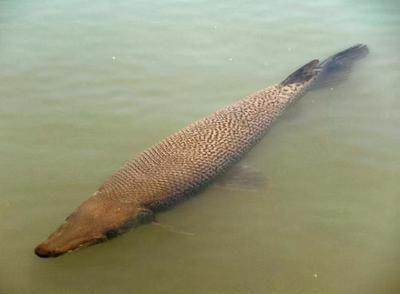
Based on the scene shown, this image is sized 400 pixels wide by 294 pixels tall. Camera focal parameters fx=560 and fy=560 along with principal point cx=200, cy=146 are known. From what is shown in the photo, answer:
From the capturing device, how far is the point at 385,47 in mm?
6016

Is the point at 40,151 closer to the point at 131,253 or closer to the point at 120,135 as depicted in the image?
the point at 120,135

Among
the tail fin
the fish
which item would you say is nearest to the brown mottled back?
the fish

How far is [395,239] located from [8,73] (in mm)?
4163

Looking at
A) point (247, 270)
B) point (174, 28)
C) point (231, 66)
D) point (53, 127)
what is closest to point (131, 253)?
point (247, 270)

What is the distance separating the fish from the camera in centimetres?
371

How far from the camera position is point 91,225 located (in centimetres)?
369

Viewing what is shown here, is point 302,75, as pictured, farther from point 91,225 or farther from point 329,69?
point 91,225

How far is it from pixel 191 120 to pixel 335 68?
159cm

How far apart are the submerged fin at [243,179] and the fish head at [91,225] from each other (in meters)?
0.76

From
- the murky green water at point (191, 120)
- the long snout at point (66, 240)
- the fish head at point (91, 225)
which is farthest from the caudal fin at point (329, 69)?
the long snout at point (66, 240)

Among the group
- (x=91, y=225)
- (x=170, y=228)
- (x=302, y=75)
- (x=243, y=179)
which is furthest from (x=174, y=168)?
(x=302, y=75)

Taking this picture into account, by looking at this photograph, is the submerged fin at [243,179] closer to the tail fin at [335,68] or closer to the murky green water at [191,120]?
the murky green water at [191,120]

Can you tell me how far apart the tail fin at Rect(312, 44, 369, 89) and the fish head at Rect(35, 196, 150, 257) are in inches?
99.5

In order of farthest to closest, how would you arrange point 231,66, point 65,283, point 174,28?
point 174,28 < point 231,66 < point 65,283
